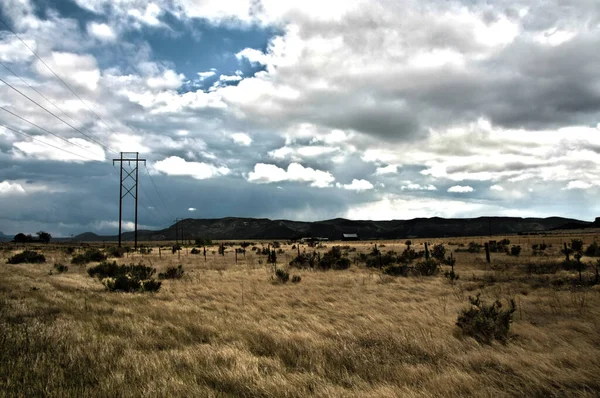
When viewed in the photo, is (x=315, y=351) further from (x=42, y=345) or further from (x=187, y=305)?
(x=187, y=305)

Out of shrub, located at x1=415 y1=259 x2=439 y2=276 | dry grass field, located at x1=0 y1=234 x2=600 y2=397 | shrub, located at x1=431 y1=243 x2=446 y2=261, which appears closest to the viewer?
dry grass field, located at x1=0 y1=234 x2=600 y2=397

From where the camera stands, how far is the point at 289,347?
23.9ft

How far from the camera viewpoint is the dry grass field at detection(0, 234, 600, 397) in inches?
202

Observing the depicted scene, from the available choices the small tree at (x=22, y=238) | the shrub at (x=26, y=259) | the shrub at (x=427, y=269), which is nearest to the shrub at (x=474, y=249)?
the shrub at (x=427, y=269)

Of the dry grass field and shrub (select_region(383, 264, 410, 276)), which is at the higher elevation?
the dry grass field

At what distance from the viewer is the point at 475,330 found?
8.56 m

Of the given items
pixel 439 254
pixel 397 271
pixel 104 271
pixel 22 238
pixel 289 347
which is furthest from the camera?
pixel 22 238

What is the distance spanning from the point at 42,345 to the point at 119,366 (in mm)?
1929

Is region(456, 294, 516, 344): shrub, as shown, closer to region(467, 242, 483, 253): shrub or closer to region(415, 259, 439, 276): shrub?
region(415, 259, 439, 276): shrub

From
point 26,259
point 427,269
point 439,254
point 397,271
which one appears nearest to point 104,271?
point 397,271

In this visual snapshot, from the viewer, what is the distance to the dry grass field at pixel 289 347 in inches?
202

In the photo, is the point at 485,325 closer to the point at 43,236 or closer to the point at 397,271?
the point at 397,271

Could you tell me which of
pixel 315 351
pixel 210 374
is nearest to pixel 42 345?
pixel 210 374

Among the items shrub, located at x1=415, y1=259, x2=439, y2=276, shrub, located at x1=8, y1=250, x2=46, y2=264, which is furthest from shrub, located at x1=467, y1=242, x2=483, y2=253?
shrub, located at x1=8, y1=250, x2=46, y2=264
